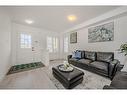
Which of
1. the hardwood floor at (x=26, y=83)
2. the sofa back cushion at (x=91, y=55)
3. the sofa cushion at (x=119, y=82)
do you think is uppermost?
the sofa back cushion at (x=91, y=55)

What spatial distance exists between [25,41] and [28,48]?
507 millimetres

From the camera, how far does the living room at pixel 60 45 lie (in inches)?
90.6

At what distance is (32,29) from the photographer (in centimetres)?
530

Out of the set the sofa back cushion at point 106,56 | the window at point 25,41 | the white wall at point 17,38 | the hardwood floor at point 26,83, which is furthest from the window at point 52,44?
the sofa back cushion at point 106,56

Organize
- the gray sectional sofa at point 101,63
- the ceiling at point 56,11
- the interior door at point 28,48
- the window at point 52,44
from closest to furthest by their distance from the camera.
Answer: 1. the gray sectional sofa at point 101,63
2. the ceiling at point 56,11
3. the interior door at point 28,48
4. the window at point 52,44

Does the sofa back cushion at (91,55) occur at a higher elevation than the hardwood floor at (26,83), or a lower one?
higher

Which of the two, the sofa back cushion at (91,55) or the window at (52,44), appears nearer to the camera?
the sofa back cushion at (91,55)

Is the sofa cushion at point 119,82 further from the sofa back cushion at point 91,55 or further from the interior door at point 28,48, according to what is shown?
the interior door at point 28,48

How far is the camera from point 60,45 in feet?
22.7

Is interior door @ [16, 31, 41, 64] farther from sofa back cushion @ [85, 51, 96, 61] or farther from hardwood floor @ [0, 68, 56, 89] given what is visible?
sofa back cushion @ [85, 51, 96, 61]

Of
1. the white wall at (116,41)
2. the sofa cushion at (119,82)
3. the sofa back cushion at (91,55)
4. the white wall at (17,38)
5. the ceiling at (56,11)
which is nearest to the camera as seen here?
the sofa cushion at (119,82)

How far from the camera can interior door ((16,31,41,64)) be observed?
476 centimetres

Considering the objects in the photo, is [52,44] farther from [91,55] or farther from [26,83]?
[26,83]
